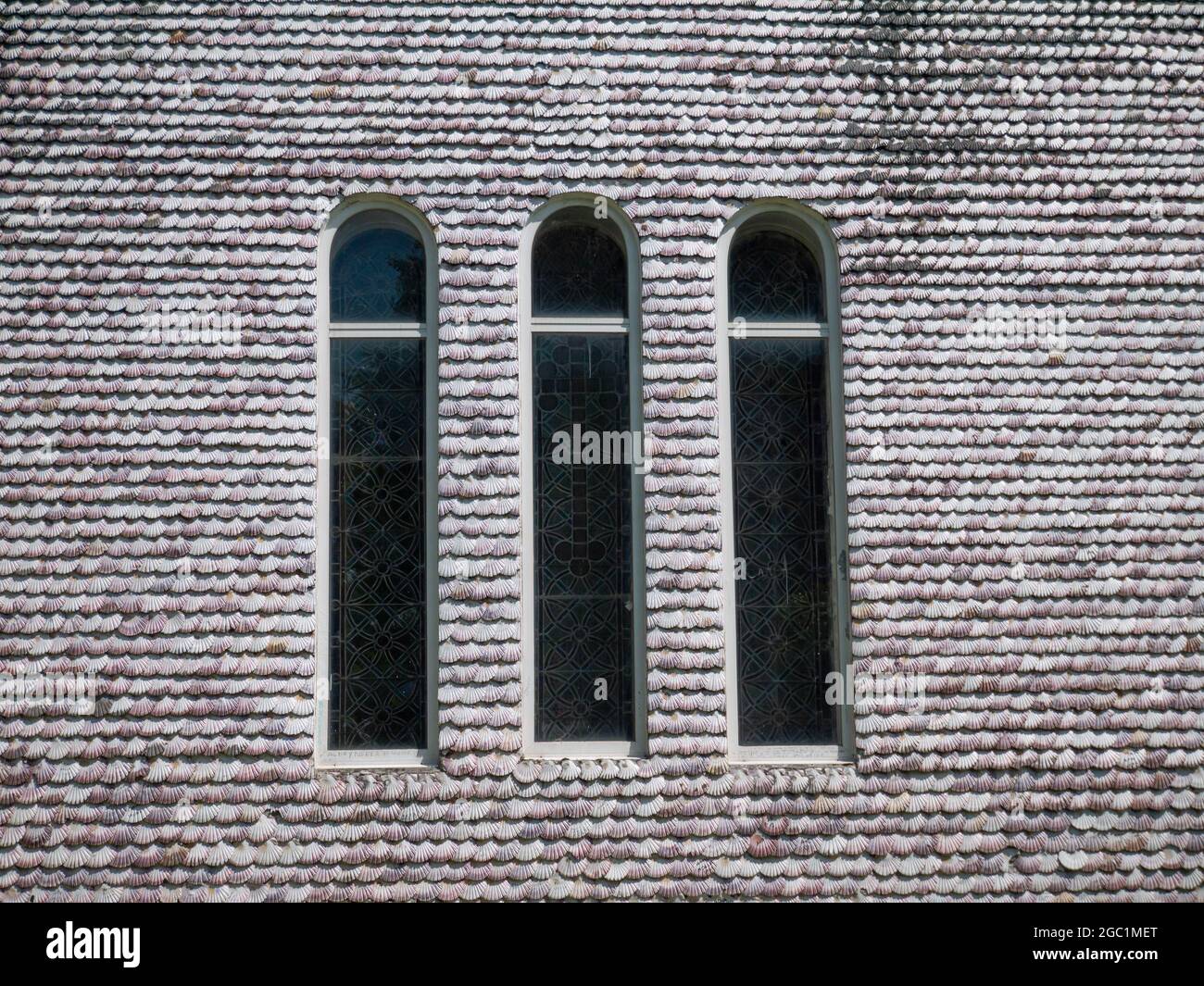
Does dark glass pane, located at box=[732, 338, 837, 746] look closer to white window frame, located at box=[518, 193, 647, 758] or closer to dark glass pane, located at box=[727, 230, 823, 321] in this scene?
dark glass pane, located at box=[727, 230, 823, 321]

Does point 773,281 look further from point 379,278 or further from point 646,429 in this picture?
point 379,278

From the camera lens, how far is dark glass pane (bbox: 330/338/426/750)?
620 cm

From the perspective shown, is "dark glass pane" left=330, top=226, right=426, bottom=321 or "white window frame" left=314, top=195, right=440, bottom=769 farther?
"dark glass pane" left=330, top=226, right=426, bottom=321

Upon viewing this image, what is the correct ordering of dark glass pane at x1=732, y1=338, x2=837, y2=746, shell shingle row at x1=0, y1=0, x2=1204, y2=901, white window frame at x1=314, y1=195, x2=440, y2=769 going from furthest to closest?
dark glass pane at x1=732, y1=338, x2=837, y2=746 < white window frame at x1=314, y1=195, x2=440, y2=769 < shell shingle row at x1=0, y1=0, x2=1204, y2=901

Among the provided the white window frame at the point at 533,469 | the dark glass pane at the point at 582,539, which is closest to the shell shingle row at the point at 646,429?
the white window frame at the point at 533,469

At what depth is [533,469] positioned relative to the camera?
6.36 m

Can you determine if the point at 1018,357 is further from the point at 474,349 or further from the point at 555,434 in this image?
the point at 474,349

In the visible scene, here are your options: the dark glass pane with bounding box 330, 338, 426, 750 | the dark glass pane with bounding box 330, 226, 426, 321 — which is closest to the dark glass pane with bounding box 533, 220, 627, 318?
the dark glass pane with bounding box 330, 226, 426, 321

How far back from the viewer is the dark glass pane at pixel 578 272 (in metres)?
6.56

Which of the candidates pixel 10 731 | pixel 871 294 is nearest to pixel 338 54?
pixel 871 294

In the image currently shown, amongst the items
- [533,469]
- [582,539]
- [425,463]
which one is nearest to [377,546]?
[425,463]

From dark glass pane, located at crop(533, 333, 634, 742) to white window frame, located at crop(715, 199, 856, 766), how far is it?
0.58 m

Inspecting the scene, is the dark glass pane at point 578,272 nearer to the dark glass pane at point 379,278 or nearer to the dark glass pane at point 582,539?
the dark glass pane at point 582,539

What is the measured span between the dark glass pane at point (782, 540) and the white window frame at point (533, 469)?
599mm
